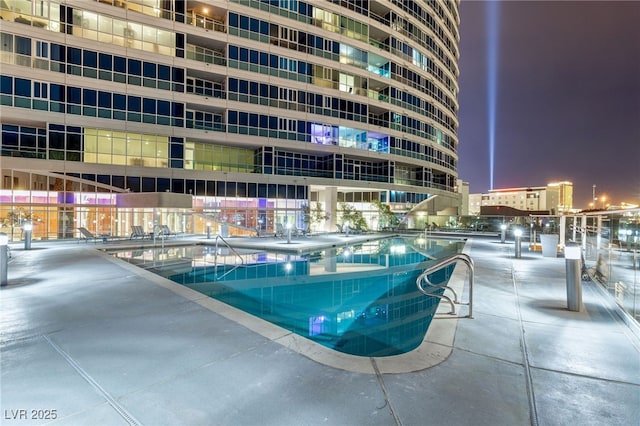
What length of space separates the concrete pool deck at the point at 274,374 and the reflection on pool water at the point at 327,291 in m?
1.46

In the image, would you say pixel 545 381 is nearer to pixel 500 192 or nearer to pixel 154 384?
pixel 154 384

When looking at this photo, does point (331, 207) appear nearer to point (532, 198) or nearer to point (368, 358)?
point (368, 358)

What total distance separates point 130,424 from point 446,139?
56125 mm

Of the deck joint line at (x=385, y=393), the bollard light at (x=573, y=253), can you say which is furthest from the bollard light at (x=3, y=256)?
the bollard light at (x=573, y=253)

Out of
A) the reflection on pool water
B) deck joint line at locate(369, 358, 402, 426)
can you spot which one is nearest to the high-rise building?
the reflection on pool water

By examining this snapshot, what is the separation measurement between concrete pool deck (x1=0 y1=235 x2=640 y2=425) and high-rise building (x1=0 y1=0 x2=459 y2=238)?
58.9ft

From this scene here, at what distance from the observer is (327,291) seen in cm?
955

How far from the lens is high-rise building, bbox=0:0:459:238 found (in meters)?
23.8

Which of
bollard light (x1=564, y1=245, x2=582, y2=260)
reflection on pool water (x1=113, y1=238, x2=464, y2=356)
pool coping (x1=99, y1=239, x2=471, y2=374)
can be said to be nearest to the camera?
pool coping (x1=99, y1=239, x2=471, y2=374)

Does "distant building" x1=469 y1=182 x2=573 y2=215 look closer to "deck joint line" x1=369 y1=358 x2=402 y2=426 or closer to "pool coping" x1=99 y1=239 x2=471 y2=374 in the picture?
"pool coping" x1=99 y1=239 x2=471 y2=374

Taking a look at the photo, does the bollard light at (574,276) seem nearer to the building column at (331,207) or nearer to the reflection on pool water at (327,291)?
the reflection on pool water at (327,291)

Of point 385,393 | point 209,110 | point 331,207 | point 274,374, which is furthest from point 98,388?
point 331,207

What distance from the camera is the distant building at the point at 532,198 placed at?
14888 cm

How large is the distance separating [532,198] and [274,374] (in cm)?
17925
